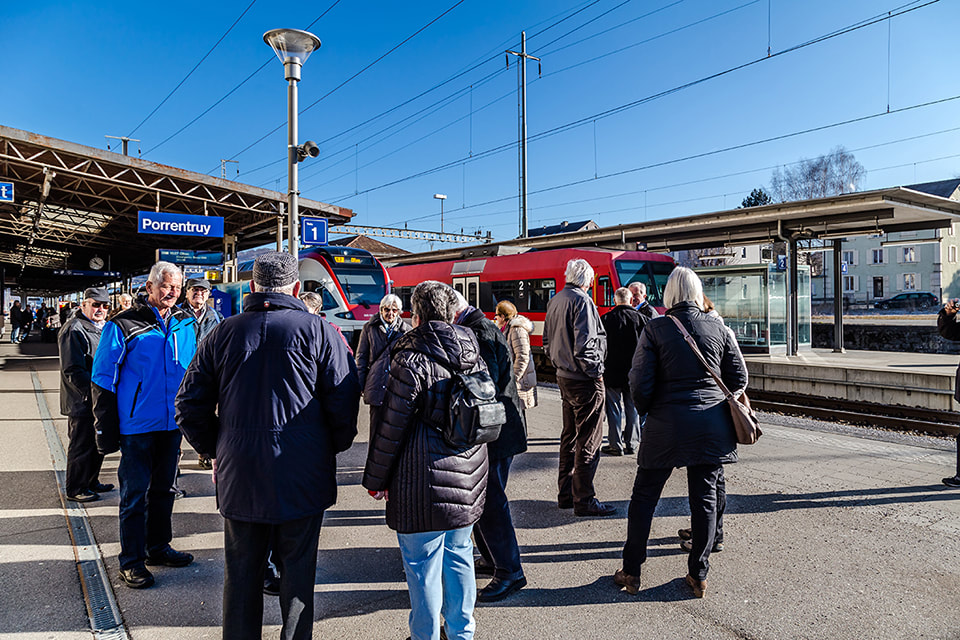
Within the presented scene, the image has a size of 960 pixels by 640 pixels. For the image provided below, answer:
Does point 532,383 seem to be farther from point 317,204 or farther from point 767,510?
point 317,204

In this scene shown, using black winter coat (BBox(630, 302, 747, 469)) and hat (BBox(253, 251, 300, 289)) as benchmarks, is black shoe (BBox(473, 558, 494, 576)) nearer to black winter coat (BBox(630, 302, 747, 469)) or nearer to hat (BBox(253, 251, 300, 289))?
black winter coat (BBox(630, 302, 747, 469))

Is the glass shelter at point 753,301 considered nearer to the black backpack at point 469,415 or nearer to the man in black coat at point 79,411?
the man in black coat at point 79,411

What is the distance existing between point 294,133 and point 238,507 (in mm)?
8234

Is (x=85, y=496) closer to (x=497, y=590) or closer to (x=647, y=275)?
(x=497, y=590)

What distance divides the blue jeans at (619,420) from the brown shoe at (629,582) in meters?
3.09

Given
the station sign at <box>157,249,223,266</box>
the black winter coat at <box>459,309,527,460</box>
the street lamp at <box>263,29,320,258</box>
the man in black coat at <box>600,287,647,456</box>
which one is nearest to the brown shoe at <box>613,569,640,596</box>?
the black winter coat at <box>459,309,527,460</box>

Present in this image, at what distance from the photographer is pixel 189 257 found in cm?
1917

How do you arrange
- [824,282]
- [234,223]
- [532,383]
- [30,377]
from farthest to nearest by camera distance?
[824,282]
[234,223]
[30,377]
[532,383]

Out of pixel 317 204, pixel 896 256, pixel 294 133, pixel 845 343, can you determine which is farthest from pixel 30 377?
pixel 896 256

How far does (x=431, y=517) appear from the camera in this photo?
8.66 ft

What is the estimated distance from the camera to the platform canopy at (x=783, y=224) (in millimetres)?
14820

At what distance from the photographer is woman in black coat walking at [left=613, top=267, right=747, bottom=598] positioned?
3.55 metres

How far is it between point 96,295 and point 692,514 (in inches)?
234

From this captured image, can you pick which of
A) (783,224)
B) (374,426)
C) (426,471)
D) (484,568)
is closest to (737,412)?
(484,568)
